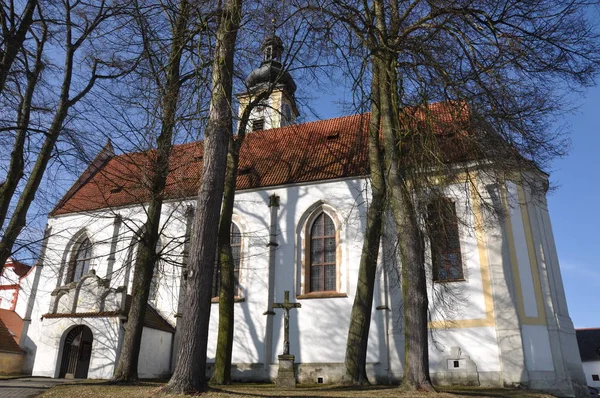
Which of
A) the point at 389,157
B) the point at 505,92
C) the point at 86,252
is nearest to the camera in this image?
the point at 505,92

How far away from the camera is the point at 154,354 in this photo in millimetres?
16062

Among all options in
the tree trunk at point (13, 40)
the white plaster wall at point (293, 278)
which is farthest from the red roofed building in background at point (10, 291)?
the tree trunk at point (13, 40)

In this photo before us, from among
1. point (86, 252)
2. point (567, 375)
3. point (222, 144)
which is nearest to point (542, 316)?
point (567, 375)

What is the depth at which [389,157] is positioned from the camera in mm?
9930

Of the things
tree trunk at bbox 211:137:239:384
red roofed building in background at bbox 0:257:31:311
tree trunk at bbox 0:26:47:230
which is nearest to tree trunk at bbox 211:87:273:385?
tree trunk at bbox 211:137:239:384

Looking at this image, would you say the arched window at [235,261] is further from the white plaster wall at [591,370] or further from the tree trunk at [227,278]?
the white plaster wall at [591,370]

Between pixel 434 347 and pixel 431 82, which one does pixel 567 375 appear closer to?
pixel 434 347

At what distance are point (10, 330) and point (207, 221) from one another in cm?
1657

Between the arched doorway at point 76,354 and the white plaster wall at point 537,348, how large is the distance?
548 inches

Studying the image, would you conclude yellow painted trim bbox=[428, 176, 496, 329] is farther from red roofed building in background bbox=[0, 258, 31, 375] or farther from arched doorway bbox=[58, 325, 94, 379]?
red roofed building in background bbox=[0, 258, 31, 375]

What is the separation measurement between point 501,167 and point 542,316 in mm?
6719

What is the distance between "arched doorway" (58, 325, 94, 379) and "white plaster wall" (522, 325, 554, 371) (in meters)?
13.9

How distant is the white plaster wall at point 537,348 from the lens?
13.1 m

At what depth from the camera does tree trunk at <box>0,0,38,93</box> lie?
26.9 ft
